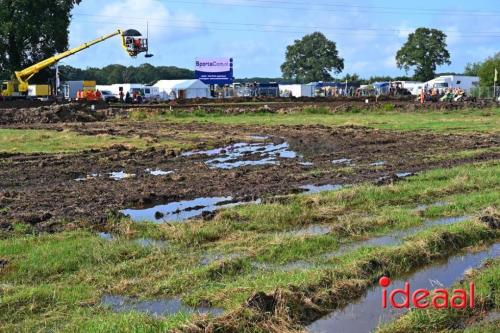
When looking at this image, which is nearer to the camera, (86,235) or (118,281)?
(118,281)

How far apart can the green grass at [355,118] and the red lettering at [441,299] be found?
28187mm

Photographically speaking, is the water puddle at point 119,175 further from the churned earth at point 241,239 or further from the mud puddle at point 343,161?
the mud puddle at point 343,161

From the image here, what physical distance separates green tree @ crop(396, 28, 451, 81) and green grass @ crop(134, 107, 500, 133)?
331ft

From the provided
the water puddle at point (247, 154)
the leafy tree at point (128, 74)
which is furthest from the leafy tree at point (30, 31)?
the leafy tree at point (128, 74)

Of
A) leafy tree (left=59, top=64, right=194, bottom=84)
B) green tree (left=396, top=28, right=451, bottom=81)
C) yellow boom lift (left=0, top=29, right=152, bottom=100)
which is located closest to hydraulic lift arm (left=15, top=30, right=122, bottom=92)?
yellow boom lift (left=0, top=29, right=152, bottom=100)

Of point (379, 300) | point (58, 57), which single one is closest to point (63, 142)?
point (379, 300)

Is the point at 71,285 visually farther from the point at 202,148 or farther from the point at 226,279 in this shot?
the point at 202,148

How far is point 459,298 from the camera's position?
20.6 ft

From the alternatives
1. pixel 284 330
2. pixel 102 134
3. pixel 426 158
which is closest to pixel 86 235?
pixel 284 330

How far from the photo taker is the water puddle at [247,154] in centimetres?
1927

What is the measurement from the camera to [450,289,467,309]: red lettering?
6.05 m

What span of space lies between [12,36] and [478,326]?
73.9 m

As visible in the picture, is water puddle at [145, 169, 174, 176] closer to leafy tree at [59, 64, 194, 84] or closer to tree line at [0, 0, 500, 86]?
tree line at [0, 0, 500, 86]

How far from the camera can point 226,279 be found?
745 centimetres
